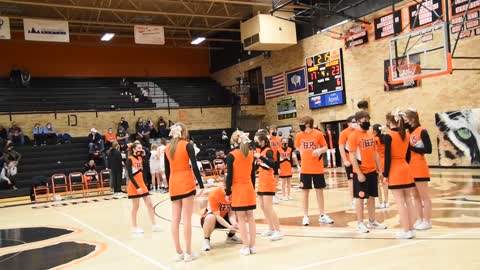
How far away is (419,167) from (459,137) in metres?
9.77

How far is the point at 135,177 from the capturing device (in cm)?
745

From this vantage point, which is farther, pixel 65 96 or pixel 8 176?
pixel 65 96

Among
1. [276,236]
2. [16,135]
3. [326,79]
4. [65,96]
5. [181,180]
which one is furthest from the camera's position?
[65,96]

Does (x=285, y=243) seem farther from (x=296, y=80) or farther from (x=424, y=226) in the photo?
(x=296, y=80)

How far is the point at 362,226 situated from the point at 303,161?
1.50 metres

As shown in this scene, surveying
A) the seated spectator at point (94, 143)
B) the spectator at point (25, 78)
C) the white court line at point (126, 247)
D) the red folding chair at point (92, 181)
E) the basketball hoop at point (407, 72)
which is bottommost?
the white court line at point (126, 247)

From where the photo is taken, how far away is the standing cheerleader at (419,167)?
19.9 feet

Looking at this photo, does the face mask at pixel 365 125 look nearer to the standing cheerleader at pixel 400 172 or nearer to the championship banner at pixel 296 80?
the standing cheerleader at pixel 400 172

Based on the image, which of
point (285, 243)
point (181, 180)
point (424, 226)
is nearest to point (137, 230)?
point (181, 180)

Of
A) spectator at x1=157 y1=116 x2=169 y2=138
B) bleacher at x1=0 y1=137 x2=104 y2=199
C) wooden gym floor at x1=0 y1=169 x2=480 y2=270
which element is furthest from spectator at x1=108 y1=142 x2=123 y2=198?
spectator at x1=157 y1=116 x2=169 y2=138

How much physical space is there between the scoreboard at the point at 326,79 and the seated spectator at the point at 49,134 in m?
11.8

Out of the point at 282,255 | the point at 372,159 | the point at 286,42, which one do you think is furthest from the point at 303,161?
the point at 286,42

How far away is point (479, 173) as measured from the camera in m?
12.7

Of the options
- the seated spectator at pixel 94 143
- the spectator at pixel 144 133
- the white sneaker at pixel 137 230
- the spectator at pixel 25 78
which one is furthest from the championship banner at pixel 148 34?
the white sneaker at pixel 137 230
